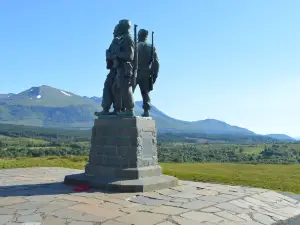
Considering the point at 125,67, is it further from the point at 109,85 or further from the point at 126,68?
the point at 109,85

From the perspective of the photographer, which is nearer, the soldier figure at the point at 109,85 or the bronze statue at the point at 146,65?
the soldier figure at the point at 109,85

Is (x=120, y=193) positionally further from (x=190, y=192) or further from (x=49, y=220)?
(x=49, y=220)

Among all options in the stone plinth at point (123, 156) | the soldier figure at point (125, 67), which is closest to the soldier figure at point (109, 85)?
the soldier figure at point (125, 67)

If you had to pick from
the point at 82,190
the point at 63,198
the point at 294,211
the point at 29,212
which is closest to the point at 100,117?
the point at 82,190

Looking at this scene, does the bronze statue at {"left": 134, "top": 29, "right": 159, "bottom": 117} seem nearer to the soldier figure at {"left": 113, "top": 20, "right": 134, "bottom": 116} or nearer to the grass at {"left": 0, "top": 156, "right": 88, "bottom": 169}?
the soldier figure at {"left": 113, "top": 20, "right": 134, "bottom": 116}

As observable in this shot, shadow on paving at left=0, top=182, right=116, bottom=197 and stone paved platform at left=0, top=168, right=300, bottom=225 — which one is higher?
shadow on paving at left=0, top=182, right=116, bottom=197

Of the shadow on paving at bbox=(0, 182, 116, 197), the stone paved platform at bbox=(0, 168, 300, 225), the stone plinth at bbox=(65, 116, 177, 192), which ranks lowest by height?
the stone paved platform at bbox=(0, 168, 300, 225)

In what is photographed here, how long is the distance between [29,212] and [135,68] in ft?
15.7

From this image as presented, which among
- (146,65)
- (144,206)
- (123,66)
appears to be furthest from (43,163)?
(144,206)

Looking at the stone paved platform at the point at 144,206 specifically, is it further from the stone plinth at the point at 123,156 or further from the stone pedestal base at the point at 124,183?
the stone plinth at the point at 123,156

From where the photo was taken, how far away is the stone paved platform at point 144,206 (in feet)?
19.5

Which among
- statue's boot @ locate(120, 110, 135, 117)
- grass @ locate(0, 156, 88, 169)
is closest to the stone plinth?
statue's boot @ locate(120, 110, 135, 117)

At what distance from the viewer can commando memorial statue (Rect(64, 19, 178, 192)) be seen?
8805mm

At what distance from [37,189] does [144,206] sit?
3051mm
